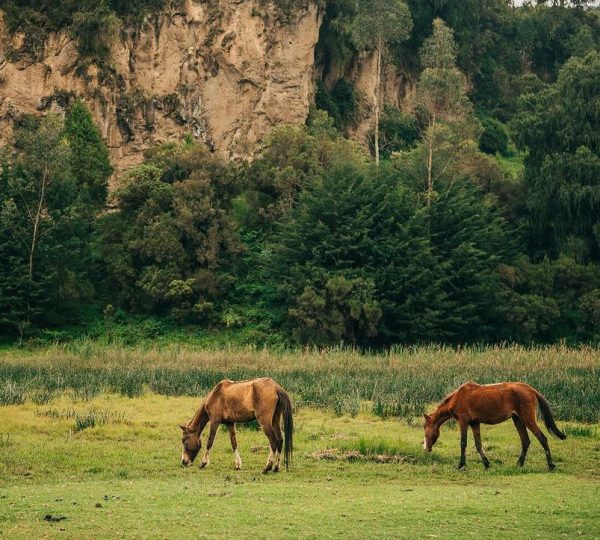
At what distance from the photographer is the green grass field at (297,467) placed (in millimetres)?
12125

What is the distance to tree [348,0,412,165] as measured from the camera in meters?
61.1

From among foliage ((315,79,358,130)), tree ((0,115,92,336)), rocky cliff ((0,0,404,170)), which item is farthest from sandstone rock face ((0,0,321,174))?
tree ((0,115,92,336))

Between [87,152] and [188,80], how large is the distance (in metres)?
8.96

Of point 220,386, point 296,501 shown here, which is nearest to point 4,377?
point 220,386

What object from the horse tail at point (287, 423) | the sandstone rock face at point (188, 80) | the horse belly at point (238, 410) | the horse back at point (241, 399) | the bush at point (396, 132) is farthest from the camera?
the bush at point (396, 132)

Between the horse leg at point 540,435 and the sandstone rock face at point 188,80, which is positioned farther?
the sandstone rock face at point 188,80

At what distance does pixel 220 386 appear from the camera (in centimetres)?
1678

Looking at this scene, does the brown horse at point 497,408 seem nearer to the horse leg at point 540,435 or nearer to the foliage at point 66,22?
the horse leg at point 540,435

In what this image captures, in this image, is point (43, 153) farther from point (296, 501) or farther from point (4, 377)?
point (296, 501)

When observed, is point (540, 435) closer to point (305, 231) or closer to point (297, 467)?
point (297, 467)

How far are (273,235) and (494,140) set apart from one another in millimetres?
27016

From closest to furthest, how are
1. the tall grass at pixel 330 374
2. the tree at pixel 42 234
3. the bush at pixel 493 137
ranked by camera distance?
1. the tall grass at pixel 330 374
2. the tree at pixel 42 234
3. the bush at pixel 493 137

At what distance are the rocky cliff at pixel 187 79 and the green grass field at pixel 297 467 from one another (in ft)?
87.8

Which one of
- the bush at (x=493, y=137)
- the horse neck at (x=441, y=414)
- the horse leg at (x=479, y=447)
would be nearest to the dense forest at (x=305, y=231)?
the bush at (x=493, y=137)
